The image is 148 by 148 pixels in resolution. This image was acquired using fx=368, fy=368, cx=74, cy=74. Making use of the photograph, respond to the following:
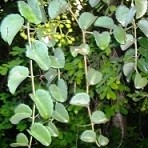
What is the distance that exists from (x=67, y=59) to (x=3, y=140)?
1.10m

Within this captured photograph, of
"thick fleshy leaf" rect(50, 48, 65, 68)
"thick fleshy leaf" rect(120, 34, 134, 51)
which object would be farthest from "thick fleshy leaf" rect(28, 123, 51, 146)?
"thick fleshy leaf" rect(120, 34, 134, 51)

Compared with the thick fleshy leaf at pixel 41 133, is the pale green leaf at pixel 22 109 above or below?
above

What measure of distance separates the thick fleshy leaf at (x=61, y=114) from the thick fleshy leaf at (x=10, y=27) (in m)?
0.13

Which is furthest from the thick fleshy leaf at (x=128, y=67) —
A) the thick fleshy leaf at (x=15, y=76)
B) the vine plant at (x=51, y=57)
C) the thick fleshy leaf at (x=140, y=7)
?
the thick fleshy leaf at (x=15, y=76)

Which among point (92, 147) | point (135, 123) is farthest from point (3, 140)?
point (135, 123)

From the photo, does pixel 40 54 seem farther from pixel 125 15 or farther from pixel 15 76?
pixel 125 15

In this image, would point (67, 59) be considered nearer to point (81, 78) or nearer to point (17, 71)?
point (81, 78)

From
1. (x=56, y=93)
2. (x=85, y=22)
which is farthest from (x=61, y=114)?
(x=85, y=22)

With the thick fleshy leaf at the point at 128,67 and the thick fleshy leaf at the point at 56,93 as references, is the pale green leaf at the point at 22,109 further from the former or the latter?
the thick fleshy leaf at the point at 128,67

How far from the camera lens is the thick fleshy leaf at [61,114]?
0.52 meters

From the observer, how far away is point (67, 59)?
1726 mm

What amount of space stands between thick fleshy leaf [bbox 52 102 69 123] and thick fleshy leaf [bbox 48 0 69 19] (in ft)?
0.43

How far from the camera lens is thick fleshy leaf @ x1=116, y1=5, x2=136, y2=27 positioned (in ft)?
1.72

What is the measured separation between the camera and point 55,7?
0.53 m
